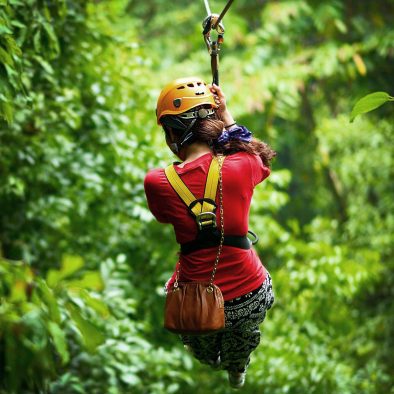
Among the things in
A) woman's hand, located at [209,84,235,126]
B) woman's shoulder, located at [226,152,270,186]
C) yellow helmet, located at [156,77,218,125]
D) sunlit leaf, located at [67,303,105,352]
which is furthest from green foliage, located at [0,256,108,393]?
woman's hand, located at [209,84,235,126]

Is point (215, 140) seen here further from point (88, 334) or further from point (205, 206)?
point (88, 334)

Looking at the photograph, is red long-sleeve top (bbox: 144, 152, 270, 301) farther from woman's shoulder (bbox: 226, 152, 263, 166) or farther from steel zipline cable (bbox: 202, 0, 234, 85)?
steel zipline cable (bbox: 202, 0, 234, 85)

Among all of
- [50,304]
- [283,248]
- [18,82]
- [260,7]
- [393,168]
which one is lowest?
[50,304]

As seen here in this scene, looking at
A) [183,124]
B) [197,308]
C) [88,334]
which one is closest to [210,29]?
[183,124]

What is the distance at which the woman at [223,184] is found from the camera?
2352mm

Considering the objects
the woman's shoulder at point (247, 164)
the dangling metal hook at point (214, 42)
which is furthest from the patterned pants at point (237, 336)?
the dangling metal hook at point (214, 42)

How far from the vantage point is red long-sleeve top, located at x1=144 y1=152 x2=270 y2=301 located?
2.34 metres

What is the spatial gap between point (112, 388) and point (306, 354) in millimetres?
2191

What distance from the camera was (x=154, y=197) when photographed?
7.83 feet

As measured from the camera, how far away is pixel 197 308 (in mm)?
2352

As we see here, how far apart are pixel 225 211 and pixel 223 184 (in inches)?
4.3

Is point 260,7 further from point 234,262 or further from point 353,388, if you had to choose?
point 234,262

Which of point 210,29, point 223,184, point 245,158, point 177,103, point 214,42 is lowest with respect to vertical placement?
point 223,184

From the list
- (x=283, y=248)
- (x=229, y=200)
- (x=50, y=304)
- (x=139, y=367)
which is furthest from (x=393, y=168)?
(x=50, y=304)
